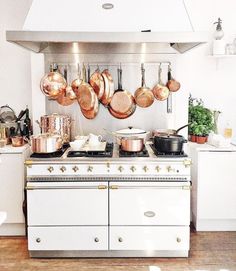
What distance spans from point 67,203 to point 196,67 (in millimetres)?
1926

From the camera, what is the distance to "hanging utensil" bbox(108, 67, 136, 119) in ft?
10.2

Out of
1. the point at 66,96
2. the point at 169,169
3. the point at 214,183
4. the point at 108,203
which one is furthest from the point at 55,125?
the point at 214,183

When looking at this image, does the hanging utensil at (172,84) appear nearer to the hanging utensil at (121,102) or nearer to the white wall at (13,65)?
the hanging utensil at (121,102)

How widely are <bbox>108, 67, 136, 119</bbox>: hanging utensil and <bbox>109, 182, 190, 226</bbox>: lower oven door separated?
0.80 meters

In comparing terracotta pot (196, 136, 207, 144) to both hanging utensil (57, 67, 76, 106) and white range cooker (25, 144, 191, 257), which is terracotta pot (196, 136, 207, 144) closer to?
white range cooker (25, 144, 191, 257)

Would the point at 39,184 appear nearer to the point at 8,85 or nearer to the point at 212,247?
the point at 8,85

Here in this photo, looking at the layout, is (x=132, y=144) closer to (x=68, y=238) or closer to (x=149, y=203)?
(x=149, y=203)

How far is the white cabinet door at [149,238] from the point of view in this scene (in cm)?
267

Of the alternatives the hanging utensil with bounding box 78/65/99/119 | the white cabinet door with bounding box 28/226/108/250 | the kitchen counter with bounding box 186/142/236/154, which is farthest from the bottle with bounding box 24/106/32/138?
the kitchen counter with bounding box 186/142/236/154

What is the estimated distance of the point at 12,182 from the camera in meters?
3.00

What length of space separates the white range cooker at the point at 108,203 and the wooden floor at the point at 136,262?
93 millimetres

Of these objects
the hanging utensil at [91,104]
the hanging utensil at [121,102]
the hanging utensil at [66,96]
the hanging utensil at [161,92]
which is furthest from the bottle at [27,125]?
the hanging utensil at [161,92]

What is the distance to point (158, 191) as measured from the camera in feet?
8.63

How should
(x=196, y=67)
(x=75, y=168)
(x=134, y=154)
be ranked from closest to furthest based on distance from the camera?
(x=75, y=168) < (x=134, y=154) < (x=196, y=67)
